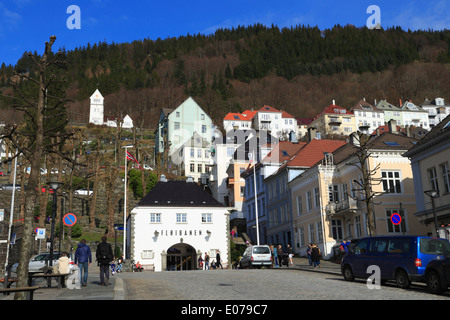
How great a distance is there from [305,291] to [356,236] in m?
26.2

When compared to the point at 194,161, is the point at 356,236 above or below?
below

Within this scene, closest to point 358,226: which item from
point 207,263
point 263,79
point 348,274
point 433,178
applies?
point 433,178

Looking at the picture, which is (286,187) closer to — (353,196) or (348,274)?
(353,196)

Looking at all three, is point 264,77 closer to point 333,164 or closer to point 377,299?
point 333,164

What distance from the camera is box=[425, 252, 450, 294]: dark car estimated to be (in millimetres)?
15086

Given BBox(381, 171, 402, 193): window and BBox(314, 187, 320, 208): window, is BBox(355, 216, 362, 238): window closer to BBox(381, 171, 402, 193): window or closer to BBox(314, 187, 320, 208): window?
BBox(381, 171, 402, 193): window

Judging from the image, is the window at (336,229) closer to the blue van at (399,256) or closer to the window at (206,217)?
the window at (206,217)

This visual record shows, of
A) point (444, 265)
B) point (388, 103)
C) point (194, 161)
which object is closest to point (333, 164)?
point (444, 265)

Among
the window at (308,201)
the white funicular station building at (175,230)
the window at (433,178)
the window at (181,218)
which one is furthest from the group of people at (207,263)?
the window at (433,178)

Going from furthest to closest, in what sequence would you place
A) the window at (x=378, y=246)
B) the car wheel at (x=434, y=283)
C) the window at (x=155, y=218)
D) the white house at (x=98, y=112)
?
→ the white house at (x=98, y=112)
the window at (x=155, y=218)
the window at (x=378, y=246)
the car wheel at (x=434, y=283)

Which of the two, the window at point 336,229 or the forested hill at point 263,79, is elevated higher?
the forested hill at point 263,79

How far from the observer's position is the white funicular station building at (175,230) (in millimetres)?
44609

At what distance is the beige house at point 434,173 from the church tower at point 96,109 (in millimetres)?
119187
